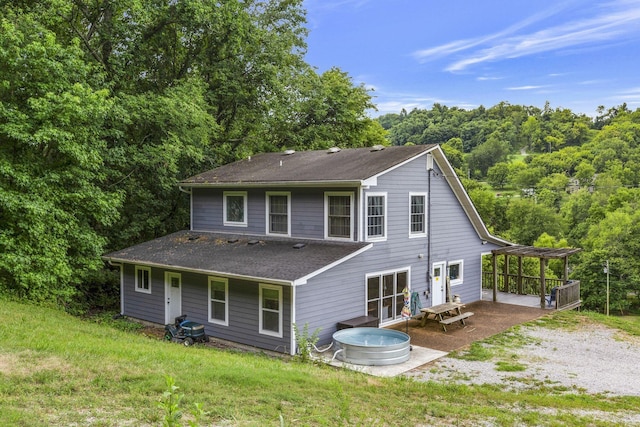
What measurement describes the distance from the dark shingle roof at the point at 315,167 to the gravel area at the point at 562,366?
17.9ft

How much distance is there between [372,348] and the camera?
11.1 m

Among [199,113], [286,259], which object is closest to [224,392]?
[286,259]

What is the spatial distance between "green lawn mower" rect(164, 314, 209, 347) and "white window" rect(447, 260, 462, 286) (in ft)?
28.4

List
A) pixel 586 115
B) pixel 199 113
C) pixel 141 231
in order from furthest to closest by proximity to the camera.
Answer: pixel 586 115
pixel 141 231
pixel 199 113

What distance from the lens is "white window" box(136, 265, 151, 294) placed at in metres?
15.8

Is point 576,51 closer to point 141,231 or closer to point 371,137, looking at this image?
point 371,137

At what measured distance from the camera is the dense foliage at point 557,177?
39781 mm

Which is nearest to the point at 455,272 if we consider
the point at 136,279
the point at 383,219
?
the point at 383,219

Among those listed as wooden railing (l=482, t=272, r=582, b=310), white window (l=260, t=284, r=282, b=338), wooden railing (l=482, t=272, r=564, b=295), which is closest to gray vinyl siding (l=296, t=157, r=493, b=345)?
white window (l=260, t=284, r=282, b=338)

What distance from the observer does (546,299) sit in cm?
1833

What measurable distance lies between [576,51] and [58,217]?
70901 millimetres

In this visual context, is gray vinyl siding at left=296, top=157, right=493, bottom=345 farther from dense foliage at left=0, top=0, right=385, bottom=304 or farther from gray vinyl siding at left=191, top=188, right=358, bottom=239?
dense foliage at left=0, top=0, right=385, bottom=304

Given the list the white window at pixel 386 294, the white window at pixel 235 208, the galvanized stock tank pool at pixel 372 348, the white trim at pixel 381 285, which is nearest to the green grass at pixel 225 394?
the galvanized stock tank pool at pixel 372 348

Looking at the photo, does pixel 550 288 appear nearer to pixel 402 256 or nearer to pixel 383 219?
pixel 402 256
